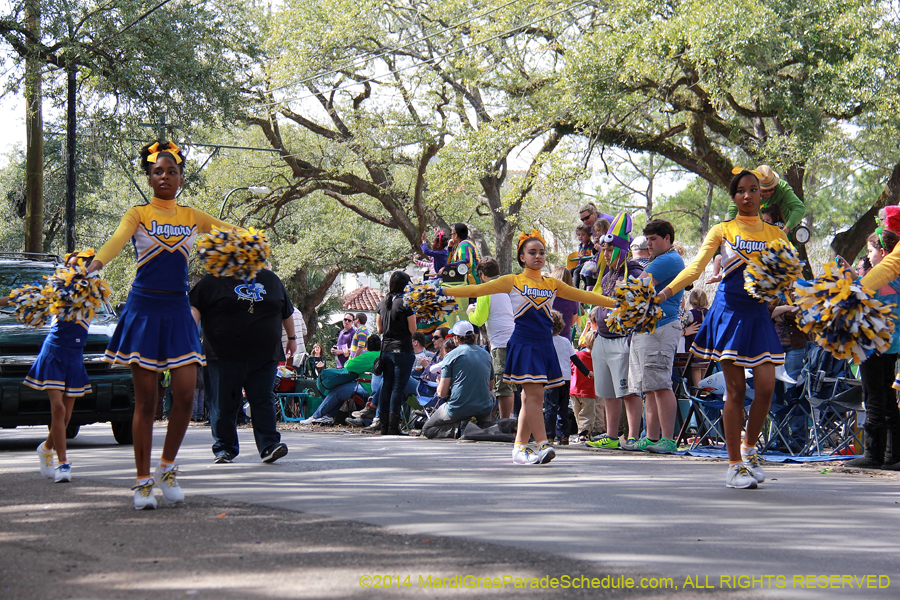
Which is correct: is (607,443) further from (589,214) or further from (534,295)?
(589,214)

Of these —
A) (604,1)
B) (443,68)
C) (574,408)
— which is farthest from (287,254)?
(574,408)

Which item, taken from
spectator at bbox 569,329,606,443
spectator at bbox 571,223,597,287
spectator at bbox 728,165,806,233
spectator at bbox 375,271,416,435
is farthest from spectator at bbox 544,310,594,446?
spectator at bbox 728,165,806,233

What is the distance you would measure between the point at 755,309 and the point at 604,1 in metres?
18.3

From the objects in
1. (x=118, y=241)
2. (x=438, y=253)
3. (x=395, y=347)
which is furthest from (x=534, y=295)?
(x=438, y=253)

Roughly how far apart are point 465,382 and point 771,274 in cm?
511

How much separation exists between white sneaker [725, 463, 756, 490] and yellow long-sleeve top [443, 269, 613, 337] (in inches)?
76.8

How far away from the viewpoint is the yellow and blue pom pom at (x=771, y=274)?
20.2ft

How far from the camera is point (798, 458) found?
27.8 ft

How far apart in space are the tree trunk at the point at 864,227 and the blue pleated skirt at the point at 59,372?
1716 centimetres

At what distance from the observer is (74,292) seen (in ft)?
19.2

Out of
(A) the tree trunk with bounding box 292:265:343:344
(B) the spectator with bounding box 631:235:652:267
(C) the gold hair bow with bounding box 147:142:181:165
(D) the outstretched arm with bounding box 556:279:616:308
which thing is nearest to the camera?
(C) the gold hair bow with bounding box 147:142:181:165

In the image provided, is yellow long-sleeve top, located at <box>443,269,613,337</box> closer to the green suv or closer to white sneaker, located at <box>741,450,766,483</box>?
white sneaker, located at <box>741,450,766,483</box>

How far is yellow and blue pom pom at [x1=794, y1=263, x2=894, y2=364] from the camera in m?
5.54

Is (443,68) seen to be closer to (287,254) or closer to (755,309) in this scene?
(287,254)
